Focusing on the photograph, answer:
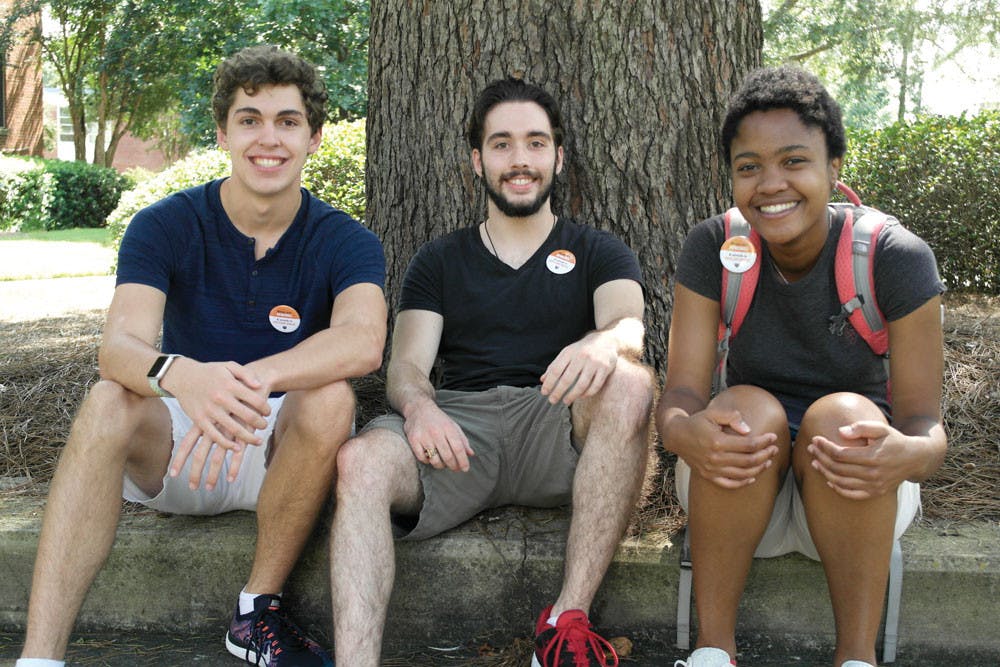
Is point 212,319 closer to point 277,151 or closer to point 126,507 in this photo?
point 277,151

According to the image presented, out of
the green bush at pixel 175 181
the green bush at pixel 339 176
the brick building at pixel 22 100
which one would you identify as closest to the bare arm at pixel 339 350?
the green bush at pixel 339 176

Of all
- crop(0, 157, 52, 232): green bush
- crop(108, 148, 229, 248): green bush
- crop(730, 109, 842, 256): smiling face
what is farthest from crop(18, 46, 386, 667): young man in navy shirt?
crop(0, 157, 52, 232): green bush

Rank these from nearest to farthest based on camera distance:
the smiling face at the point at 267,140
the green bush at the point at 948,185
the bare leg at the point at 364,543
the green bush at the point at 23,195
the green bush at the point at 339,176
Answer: the bare leg at the point at 364,543, the smiling face at the point at 267,140, the green bush at the point at 948,185, the green bush at the point at 339,176, the green bush at the point at 23,195

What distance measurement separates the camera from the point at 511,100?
3.82 meters

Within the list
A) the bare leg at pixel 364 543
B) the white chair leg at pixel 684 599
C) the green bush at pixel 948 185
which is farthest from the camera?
the green bush at pixel 948 185

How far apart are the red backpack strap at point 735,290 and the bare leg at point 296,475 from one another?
120 cm

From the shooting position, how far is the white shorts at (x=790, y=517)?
9.49 feet

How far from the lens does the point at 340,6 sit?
51.0 ft

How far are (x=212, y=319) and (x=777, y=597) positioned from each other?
6.92ft

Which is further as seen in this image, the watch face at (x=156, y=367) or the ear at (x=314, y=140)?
the ear at (x=314, y=140)

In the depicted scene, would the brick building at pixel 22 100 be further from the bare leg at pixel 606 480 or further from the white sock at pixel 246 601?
the bare leg at pixel 606 480

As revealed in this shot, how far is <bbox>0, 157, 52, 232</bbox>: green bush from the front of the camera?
21625mm

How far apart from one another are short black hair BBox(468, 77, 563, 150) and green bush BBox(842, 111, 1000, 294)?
4.43m

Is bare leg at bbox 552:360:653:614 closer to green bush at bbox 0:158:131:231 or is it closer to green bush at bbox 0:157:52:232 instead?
green bush at bbox 0:157:52:232
